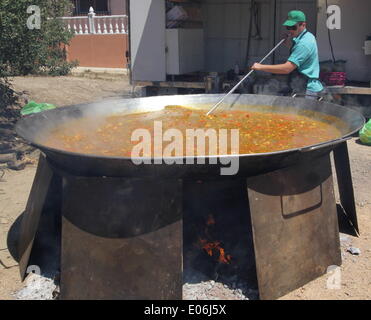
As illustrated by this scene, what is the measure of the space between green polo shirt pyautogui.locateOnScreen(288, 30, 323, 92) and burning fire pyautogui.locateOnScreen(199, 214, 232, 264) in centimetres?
260

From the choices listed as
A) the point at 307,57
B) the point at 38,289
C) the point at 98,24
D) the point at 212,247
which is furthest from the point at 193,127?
the point at 98,24

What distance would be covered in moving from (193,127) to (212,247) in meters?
1.17

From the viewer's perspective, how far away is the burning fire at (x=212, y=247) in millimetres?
Result: 3711

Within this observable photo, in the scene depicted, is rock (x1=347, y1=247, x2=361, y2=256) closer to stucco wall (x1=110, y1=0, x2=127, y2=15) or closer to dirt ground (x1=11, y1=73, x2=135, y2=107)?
dirt ground (x1=11, y1=73, x2=135, y2=107)

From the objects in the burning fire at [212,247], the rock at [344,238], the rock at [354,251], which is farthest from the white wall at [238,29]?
the burning fire at [212,247]

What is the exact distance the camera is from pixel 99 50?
50.1ft

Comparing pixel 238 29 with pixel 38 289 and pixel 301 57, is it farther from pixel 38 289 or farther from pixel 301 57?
pixel 38 289

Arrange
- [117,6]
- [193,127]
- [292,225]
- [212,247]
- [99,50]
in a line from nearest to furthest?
1. [292,225]
2. [212,247]
3. [193,127]
4. [99,50]
5. [117,6]

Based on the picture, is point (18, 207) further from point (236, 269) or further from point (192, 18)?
point (192, 18)

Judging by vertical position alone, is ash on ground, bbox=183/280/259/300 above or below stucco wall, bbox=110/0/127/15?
below

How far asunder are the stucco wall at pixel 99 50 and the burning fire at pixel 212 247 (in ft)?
38.9

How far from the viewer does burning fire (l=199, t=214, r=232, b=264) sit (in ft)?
12.2

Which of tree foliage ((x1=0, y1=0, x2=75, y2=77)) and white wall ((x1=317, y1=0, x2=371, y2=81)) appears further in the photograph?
white wall ((x1=317, y1=0, x2=371, y2=81))

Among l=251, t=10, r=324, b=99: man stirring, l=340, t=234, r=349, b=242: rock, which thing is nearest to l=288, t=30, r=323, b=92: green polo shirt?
l=251, t=10, r=324, b=99: man stirring
